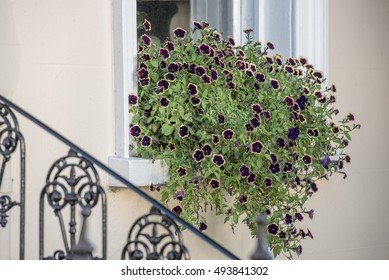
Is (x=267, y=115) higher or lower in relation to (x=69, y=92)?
lower

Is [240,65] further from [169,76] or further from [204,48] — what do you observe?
[169,76]

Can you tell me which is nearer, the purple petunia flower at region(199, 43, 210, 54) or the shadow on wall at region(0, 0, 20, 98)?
the shadow on wall at region(0, 0, 20, 98)

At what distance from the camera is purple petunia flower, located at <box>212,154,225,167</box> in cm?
494

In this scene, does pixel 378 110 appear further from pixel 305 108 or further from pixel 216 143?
pixel 216 143

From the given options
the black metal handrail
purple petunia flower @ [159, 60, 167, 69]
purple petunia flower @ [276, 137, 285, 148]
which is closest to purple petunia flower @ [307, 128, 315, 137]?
purple petunia flower @ [276, 137, 285, 148]

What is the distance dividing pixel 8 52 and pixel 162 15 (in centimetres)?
109

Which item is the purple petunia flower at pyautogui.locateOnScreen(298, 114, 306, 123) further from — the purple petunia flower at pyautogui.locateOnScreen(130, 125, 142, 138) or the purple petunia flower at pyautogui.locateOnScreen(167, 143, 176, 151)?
the purple petunia flower at pyautogui.locateOnScreen(130, 125, 142, 138)

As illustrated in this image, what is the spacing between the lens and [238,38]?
18.9 feet

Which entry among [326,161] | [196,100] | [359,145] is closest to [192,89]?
[196,100]

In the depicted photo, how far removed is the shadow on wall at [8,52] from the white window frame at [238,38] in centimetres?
59

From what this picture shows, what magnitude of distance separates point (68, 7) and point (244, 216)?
5.27ft

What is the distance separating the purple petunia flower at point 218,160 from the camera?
16.2 feet

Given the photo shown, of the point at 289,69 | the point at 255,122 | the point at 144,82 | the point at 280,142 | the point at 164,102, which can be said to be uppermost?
the point at 289,69
